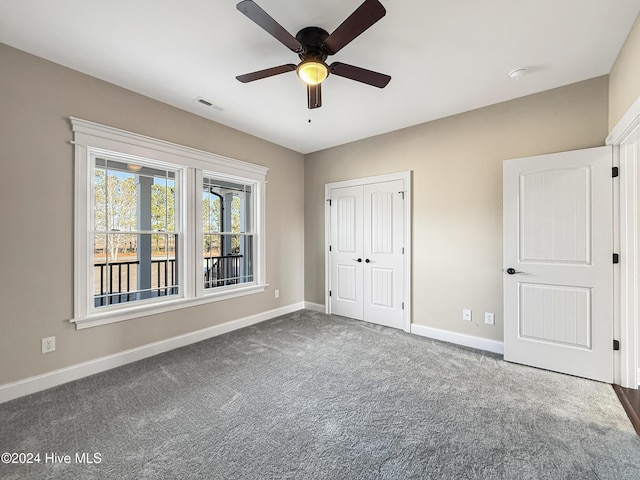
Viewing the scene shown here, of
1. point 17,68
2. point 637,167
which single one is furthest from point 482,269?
point 17,68

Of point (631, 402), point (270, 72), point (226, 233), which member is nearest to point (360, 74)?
point (270, 72)

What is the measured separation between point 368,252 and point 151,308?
9.41 feet

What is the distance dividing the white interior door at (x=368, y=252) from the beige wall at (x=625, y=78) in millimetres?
2066

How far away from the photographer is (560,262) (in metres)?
2.68

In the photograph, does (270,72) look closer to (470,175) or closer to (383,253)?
(470,175)

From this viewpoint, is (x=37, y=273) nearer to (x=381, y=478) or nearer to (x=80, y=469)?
(x=80, y=469)

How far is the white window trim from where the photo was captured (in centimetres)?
261

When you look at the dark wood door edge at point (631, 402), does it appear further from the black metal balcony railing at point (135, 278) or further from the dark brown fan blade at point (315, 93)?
the black metal balcony railing at point (135, 278)

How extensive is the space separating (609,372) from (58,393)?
15.3 ft

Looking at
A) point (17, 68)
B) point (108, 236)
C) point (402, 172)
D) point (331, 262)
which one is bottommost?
point (331, 262)

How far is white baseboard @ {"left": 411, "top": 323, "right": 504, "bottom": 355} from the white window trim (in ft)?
7.63

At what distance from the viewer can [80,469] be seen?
1594mm

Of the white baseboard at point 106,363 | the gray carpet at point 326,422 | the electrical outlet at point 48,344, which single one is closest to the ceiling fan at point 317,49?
the gray carpet at point 326,422

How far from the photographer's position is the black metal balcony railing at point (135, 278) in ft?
9.44
